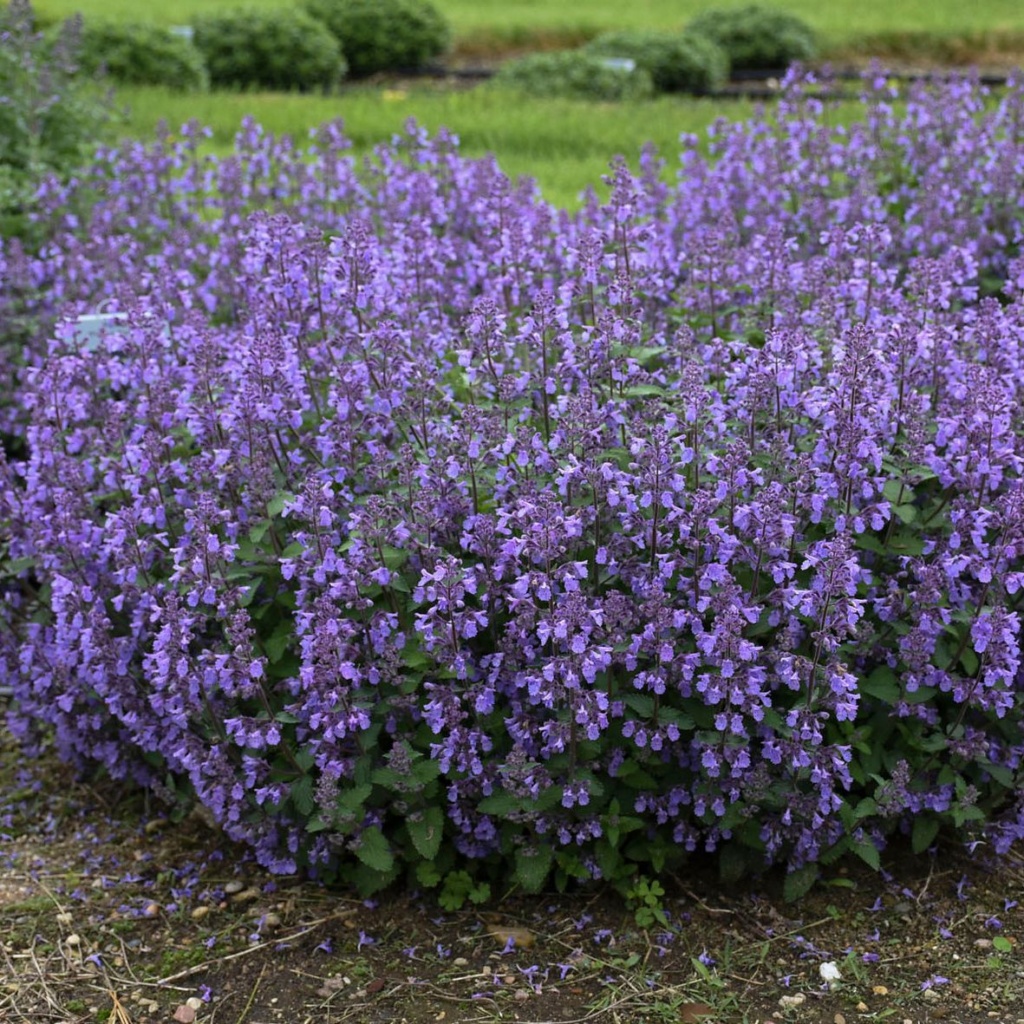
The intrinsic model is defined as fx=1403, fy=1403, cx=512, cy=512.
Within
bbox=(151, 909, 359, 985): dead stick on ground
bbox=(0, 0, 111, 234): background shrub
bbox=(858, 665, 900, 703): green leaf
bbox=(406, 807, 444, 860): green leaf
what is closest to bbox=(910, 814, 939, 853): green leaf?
bbox=(858, 665, 900, 703): green leaf

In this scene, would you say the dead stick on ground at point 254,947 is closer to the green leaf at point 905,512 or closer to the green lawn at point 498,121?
the green leaf at point 905,512

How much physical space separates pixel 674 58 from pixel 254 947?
1219 centimetres

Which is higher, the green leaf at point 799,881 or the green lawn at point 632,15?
the green lawn at point 632,15

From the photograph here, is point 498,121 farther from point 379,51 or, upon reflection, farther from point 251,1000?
point 251,1000

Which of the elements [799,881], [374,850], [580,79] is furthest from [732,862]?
[580,79]

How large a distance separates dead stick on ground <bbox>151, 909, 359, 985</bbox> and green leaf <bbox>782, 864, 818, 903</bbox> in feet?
3.58

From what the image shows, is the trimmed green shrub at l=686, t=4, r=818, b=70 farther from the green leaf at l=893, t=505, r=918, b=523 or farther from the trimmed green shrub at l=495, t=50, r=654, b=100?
the green leaf at l=893, t=505, r=918, b=523

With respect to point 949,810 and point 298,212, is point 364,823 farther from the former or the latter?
point 298,212

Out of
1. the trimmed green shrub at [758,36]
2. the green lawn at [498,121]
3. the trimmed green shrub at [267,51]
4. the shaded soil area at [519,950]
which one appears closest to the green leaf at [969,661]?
the shaded soil area at [519,950]

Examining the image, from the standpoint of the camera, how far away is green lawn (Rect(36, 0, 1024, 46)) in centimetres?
1725

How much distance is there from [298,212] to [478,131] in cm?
498

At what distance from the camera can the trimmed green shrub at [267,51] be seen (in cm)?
1395

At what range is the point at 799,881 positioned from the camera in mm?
3400

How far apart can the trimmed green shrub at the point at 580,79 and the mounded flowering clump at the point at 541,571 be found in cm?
912
